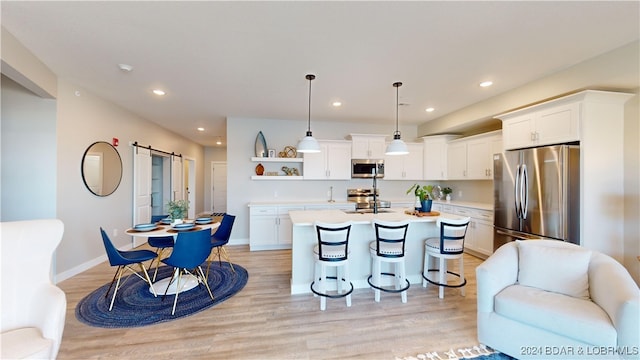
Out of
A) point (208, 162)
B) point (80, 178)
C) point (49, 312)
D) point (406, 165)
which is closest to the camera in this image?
point (49, 312)

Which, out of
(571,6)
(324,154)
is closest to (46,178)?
(324,154)

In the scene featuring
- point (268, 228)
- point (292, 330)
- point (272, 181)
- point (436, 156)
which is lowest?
point (292, 330)

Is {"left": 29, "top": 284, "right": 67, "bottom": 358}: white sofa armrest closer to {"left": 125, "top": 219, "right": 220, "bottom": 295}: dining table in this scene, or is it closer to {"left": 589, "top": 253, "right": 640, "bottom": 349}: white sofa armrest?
{"left": 125, "top": 219, "right": 220, "bottom": 295}: dining table

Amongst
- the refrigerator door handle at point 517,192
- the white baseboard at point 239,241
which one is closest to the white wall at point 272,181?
the white baseboard at point 239,241

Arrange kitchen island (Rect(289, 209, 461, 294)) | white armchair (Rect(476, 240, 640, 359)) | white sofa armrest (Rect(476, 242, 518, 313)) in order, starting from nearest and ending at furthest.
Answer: white armchair (Rect(476, 240, 640, 359)) → white sofa armrest (Rect(476, 242, 518, 313)) → kitchen island (Rect(289, 209, 461, 294))

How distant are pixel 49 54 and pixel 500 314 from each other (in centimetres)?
490

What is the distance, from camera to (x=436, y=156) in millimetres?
5238

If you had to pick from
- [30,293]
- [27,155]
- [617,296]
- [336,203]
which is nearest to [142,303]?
[30,293]

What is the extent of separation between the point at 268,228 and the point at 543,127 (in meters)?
4.44

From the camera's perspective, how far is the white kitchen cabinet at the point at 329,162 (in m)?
5.06

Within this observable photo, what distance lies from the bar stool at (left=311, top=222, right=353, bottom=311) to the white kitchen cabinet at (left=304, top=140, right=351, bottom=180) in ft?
8.07

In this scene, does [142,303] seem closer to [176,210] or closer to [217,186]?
[176,210]

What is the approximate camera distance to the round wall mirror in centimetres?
357

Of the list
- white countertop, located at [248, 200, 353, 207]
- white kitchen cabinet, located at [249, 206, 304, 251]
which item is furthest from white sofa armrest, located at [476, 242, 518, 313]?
white kitchen cabinet, located at [249, 206, 304, 251]
